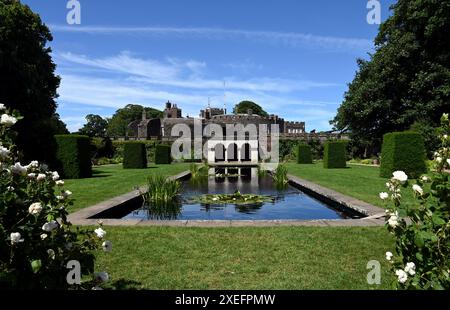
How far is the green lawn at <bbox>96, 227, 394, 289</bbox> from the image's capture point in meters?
3.78

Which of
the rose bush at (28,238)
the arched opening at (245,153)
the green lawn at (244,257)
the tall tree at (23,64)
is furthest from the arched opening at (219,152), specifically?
the rose bush at (28,238)

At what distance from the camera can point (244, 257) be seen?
15.0ft

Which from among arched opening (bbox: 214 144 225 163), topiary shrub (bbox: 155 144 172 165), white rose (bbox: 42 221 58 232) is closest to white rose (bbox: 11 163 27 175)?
white rose (bbox: 42 221 58 232)

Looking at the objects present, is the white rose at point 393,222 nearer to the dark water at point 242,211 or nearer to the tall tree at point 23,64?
the dark water at point 242,211

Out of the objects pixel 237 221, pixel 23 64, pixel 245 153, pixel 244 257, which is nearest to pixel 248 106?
pixel 245 153

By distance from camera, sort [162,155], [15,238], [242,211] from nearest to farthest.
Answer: [15,238]
[242,211]
[162,155]

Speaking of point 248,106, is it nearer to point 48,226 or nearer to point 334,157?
point 334,157

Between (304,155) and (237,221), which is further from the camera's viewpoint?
(304,155)

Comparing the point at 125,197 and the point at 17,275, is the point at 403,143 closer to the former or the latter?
the point at 125,197

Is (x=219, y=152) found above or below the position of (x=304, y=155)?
above

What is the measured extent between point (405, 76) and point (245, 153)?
19865mm

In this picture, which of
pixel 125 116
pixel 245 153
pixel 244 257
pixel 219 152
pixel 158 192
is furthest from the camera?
pixel 125 116

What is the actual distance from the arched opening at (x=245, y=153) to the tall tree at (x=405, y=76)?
13.9m

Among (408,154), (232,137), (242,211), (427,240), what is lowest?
(242,211)
